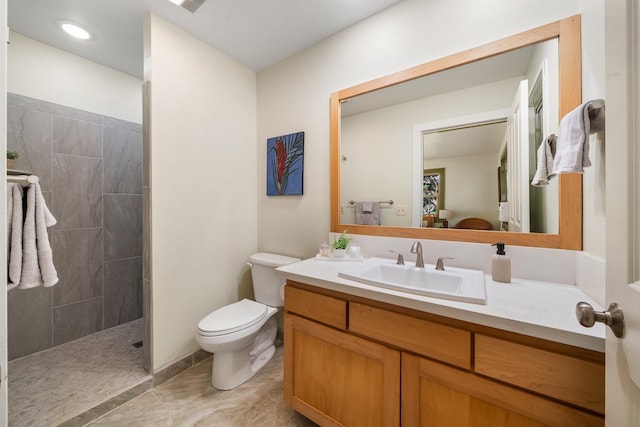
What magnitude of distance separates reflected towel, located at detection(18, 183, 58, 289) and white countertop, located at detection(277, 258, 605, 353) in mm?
1103

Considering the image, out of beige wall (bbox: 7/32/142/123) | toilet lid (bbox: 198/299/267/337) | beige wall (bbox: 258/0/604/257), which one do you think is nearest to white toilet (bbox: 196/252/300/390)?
toilet lid (bbox: 198/299/267/337)

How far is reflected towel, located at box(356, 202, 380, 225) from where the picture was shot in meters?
1.63

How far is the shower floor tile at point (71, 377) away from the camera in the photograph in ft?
4.41

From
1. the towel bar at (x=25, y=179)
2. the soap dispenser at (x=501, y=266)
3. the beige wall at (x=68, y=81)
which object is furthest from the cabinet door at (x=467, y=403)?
the beige wall at (x=68, y=81)

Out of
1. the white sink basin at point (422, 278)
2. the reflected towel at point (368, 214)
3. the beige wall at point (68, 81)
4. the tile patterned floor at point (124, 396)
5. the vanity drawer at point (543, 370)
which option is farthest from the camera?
the beige wall at point (68, 81)

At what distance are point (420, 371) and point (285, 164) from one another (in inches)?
66.0

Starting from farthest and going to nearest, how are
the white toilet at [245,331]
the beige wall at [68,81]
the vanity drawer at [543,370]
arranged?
the beige wall at [68,81]
the white toilet at [245,331]
the vanity drawer at [543,370]

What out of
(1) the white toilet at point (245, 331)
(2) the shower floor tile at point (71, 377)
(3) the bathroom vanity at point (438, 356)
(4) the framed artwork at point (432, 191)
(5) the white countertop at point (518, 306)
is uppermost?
(4) the framed artwork at point (432, 191)

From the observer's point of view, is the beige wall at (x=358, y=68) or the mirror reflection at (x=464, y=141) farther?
the mirror reflection at (x=464, y=141)

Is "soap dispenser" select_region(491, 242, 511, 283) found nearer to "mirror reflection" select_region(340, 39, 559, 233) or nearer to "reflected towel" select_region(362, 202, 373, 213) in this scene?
"mirror reflection" select_region(340, 39, 559, 233)

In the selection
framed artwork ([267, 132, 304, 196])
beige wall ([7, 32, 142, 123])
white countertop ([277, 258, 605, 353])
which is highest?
beige wall ([7, 32, 142, 123])

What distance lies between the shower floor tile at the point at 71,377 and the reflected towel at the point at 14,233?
904 mm

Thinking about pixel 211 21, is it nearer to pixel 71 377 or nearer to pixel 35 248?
pixel 35 248

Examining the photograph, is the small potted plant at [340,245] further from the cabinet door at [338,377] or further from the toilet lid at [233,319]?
the toilet lid at [233,319]
